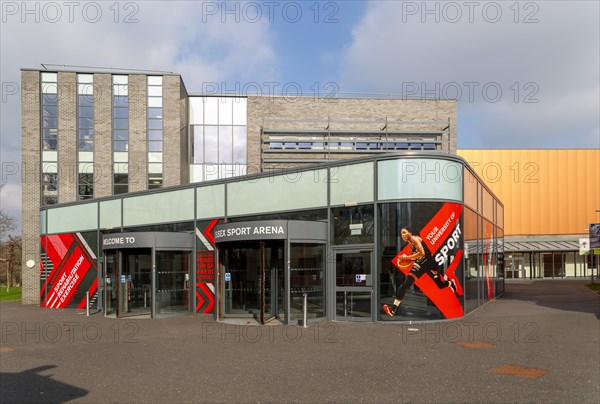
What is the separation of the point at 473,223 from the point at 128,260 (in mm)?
11937

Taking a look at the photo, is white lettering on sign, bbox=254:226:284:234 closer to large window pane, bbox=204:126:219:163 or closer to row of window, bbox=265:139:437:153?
row of window, bbox=265:139:437:153

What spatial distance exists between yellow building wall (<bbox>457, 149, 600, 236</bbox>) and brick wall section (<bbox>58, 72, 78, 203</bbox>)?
103 feet

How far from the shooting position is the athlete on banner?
1528 centimetres

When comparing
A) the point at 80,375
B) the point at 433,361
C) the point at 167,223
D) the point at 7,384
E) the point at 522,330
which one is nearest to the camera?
the point at 7,384

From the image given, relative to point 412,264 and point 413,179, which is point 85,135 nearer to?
point 413,179

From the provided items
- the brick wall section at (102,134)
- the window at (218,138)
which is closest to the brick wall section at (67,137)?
the brick wall section at (102,134)

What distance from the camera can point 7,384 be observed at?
28.4 ft

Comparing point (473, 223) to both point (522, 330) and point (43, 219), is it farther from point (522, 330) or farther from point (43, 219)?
point (43, 219)

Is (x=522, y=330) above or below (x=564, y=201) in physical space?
below

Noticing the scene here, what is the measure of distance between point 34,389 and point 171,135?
2496 centimetres

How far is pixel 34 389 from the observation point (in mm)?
8281

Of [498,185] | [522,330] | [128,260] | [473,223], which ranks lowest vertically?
[522,330]

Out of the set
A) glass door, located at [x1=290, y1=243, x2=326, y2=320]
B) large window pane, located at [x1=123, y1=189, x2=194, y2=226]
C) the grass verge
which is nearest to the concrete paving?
glass door, located at [x1=290, y1=243, x2=326, y2=320]

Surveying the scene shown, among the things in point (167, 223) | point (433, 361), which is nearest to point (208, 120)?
point (167, 223)
